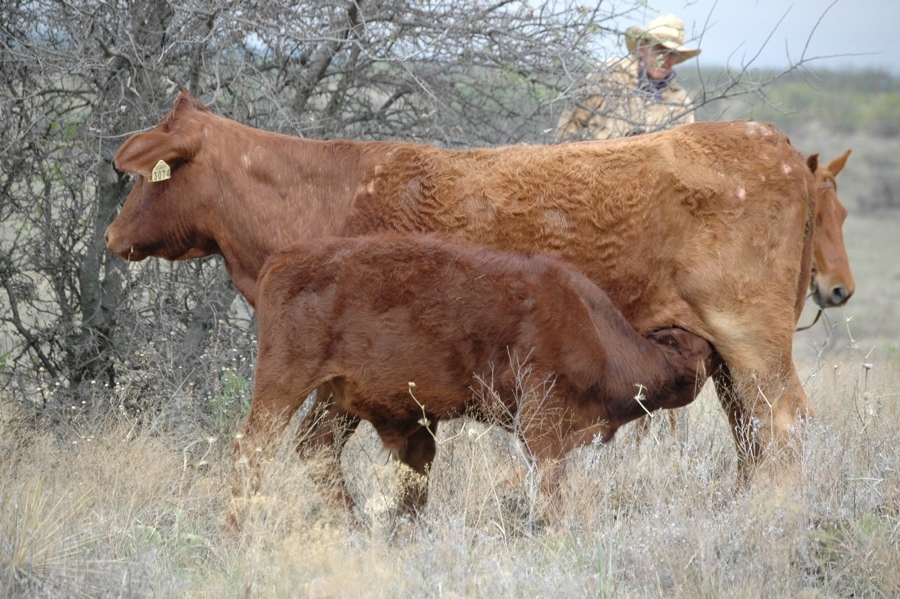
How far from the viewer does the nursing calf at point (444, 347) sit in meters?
4.70

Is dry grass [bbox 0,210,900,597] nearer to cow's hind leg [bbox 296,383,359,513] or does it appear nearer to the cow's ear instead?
cow's hind leg [bbox 296,383,359,513]

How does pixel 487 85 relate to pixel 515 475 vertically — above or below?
above

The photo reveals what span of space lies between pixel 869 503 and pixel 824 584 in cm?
86

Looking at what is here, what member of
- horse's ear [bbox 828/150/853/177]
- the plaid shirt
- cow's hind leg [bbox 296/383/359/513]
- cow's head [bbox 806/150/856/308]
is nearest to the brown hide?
cow's hind leg [bbox 296/383/359/513]

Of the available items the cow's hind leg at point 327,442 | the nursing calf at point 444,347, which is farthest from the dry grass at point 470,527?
the nursing calf at point 444,347

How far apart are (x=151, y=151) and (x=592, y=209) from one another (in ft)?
7.54

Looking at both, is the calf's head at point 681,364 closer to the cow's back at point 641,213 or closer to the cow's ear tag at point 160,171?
the cow's back at point 641,213

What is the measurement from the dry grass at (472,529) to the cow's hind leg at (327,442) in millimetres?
129

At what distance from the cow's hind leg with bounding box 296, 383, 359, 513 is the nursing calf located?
325mm

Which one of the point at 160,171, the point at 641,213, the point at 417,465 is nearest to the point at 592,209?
the point at 641,213

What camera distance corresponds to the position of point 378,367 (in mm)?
4711

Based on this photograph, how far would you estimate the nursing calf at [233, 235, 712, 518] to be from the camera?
470 centimetres

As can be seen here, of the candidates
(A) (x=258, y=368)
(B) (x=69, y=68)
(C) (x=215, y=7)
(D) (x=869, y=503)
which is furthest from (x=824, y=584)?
(B) (x=69, y=68)

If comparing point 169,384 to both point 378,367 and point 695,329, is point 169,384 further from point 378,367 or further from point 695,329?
point 695,329
